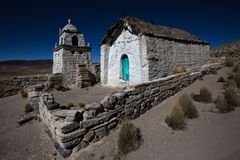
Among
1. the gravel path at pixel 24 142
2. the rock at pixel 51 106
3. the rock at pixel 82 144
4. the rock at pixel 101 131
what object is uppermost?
the rock at pixel 51 106

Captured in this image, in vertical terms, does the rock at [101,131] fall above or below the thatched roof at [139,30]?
below

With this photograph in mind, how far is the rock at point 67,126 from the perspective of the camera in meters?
3.90

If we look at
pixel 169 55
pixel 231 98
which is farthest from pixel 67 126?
pixel 169 55

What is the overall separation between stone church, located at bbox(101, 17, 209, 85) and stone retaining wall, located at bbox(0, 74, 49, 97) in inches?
281

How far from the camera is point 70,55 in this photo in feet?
59.7

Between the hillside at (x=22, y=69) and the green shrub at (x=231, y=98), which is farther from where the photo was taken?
the hillside at (x=22, y=69)

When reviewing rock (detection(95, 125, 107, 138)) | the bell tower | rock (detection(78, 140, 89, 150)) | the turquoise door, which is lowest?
rock (detection(78, 140, 89, 150))

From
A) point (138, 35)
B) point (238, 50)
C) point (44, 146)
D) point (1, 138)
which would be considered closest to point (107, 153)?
point (44, 146)

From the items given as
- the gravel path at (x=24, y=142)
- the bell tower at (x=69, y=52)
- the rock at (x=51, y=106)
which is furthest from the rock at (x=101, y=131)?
the bell tower at (x=69, y=52)

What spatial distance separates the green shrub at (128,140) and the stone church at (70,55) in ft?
41.4

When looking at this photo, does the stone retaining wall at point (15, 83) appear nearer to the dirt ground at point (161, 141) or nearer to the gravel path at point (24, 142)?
the gravel path at point (24, 142)

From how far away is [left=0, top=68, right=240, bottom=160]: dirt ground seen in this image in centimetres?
357

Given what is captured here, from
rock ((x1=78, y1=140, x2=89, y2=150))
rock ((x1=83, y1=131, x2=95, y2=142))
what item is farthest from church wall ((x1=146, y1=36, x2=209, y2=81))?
rock ((x1=78, y1=140, x2=89, y2=150))

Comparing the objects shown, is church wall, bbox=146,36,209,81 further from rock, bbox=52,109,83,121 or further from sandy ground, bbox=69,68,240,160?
rock, bbox=52,109,83,121
